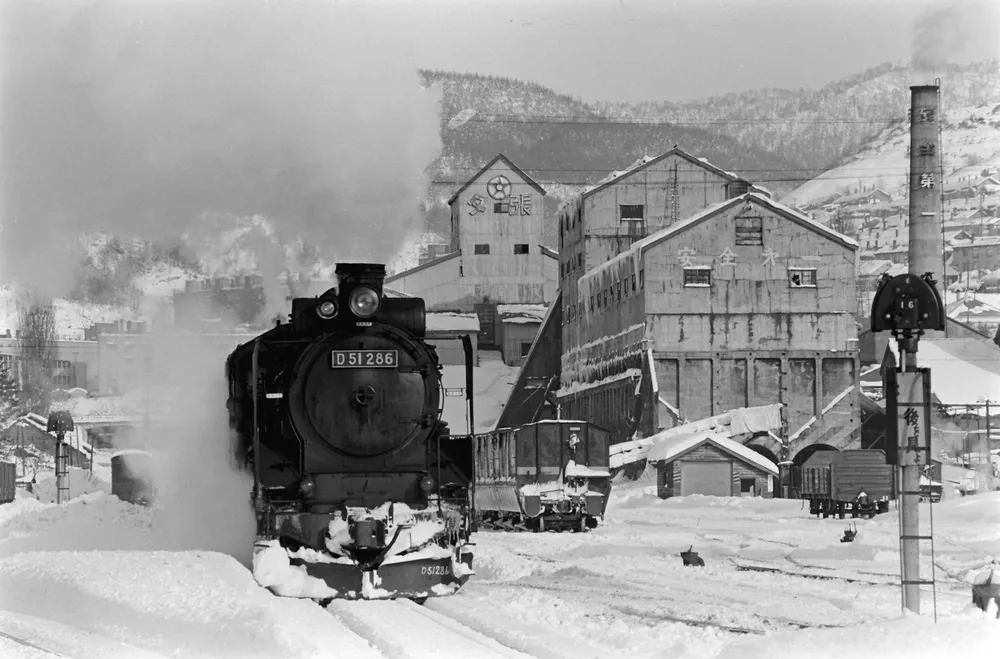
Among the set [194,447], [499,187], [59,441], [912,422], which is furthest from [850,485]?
[499,187]

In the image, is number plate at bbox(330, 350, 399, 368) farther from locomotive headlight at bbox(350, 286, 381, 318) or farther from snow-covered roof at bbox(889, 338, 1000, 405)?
snow-covered roof at bbox(889, 338, 1000, 405)

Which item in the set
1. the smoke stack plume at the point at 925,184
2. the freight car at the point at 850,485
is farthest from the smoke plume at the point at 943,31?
the freight car at the point at 850,485

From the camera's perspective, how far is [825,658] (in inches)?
474

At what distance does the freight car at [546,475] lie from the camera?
37.0m

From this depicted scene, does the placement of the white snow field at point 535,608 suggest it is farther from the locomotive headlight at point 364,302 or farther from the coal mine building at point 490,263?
the coal mine building at point 490,263

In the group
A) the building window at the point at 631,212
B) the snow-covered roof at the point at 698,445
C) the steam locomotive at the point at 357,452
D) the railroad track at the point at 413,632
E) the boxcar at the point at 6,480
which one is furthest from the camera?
the building window at the point at 631,212

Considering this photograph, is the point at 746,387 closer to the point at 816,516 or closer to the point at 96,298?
the point at 816,516

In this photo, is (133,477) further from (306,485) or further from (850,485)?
(306,485)

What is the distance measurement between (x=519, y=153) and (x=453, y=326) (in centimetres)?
8277

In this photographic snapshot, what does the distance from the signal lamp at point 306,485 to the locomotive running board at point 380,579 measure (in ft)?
2.91

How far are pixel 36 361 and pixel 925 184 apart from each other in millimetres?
53472

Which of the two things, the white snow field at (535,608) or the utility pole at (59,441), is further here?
the utility pole at (59,441)

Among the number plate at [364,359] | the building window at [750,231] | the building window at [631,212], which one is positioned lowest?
the number plate at [364,359]

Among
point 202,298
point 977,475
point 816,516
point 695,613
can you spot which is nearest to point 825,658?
point 695,613
